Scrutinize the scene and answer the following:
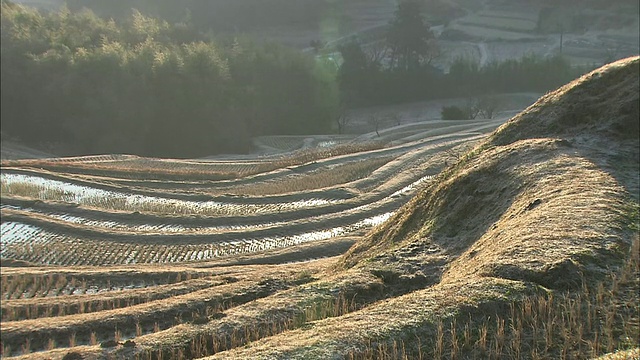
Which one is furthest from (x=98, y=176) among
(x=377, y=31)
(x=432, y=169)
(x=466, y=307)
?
(x=377, y=31)

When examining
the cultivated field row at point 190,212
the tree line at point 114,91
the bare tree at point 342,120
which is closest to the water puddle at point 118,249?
the cultivated field row at point 190,212

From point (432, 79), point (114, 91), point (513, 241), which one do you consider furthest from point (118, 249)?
point (432, 79)

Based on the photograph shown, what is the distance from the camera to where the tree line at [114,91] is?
180 feet

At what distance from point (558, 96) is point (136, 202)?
1977cm

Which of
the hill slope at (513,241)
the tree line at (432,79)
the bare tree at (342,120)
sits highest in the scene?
the tree line at (432,79)

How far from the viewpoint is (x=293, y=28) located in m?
124

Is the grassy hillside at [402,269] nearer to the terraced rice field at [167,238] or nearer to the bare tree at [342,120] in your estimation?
the terraced rice field at [167,238]

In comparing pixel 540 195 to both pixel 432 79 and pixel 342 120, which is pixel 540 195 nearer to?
pixel 342 120

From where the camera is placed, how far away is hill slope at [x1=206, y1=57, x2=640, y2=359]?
601 centimetres

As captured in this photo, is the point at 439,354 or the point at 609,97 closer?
the point at 439,354

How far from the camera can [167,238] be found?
19.9 metres

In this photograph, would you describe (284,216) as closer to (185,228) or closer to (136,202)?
(185,228)

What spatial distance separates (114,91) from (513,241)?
53465 mm

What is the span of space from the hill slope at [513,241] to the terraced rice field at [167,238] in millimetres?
1606
